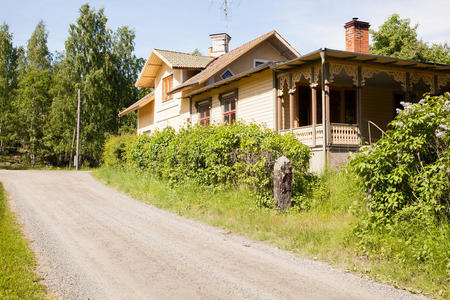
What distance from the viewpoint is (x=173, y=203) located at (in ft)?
37.7

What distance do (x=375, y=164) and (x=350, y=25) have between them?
12.8m

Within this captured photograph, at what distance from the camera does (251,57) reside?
22281 mm

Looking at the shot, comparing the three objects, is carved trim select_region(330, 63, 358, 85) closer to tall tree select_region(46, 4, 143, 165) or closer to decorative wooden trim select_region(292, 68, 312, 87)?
decorative wooden trim select_region(292, 68, 312, 87)

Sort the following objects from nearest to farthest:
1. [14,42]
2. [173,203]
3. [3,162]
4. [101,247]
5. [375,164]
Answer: [375,164] → [101,247] → [173,203] → [3,162] → [14,42]

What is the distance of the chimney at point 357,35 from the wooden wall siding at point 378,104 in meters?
1.88

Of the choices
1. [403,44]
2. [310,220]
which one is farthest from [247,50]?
[403,44]

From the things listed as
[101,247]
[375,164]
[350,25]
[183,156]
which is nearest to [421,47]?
[350,25]

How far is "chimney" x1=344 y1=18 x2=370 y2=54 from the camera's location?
17.5 meters

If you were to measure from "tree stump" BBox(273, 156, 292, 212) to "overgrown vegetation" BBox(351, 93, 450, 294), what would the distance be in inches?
102

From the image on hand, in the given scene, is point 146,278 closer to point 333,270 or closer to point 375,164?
point 333,270

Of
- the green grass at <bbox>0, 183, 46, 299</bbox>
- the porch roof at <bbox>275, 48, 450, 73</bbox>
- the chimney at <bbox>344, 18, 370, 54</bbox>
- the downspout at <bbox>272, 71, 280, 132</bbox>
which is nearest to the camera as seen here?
the green grass at <bbox>0, 183, 46, 299</bbox>

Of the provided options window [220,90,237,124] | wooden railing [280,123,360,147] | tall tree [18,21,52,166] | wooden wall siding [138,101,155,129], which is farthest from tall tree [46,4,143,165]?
wooden railing [280,123,360,147]

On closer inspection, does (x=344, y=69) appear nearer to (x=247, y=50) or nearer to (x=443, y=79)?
(x=443, y=79)

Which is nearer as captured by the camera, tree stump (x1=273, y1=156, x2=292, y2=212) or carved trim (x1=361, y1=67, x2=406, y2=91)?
tree stump (x1=273, y1=156, x2=292, y2=212)
